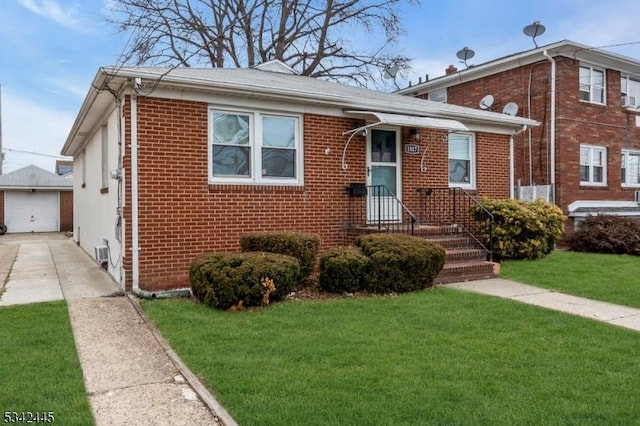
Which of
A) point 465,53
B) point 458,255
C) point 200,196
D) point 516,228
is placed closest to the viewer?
point 200,196

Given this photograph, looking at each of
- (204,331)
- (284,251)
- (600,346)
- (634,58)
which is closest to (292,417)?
(204,331)

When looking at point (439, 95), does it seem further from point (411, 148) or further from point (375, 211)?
point (375, 211)

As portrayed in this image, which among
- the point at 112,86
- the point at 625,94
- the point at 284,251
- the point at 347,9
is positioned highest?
the point at 347,9

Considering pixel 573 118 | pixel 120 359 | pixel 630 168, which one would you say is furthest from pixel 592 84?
pixel 120 359

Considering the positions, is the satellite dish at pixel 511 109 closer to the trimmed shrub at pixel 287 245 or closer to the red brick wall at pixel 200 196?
the red brick wall at pixel 200 196

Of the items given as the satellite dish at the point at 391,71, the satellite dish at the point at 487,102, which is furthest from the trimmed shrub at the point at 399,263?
the satellite dish at the point at 391,71

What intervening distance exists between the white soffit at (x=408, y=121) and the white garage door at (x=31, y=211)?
876 inches

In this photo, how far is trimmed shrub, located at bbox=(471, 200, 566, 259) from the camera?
10.8 meters

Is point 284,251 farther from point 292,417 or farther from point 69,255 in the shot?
point 69,255

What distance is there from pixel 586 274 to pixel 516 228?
6.08 feet

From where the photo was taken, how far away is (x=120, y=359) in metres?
4.69

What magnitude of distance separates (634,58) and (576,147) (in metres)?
4.18

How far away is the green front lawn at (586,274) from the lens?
303 inches

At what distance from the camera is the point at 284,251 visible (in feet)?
25.0
